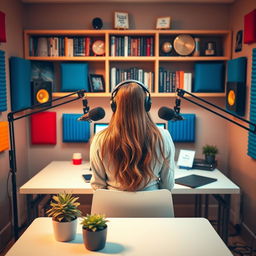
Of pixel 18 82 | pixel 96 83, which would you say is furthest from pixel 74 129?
pixel 18 82

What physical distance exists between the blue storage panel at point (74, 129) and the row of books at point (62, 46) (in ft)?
2.12

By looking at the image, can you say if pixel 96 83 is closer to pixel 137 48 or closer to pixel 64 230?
pixel 137 48

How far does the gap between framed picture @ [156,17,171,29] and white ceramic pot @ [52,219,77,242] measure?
239 cm

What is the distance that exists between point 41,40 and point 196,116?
178cm

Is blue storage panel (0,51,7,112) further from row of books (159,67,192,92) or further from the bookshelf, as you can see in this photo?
row of books (159,67,192,92)

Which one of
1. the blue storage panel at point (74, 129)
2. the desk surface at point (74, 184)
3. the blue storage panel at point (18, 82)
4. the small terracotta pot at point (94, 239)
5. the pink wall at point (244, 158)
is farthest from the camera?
the blue storage panel at point (74, 129)

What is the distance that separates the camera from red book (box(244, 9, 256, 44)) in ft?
8.74

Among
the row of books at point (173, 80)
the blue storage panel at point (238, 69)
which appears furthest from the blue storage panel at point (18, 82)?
the blue storage panel at point (238, 69)

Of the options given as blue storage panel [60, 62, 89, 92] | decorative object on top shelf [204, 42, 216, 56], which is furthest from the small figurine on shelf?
blue storage panel [60, 62, 89, 92]

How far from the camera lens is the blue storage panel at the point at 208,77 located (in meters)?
3.26

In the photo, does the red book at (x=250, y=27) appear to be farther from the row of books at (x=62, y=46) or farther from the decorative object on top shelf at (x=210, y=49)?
the row of books at (x=62, y=46)

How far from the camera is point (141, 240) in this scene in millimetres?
1376

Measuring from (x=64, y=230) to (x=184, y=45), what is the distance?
239cm

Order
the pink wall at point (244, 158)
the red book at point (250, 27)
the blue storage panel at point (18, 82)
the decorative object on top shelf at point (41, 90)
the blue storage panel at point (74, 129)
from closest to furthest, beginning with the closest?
the red book at point (250, 27), the pink wall at point (244, 158), the blue storage panel at point (18, 82), the decorative object on top shelf at point (41, 90), the blue storage panel at point (74, 129)
